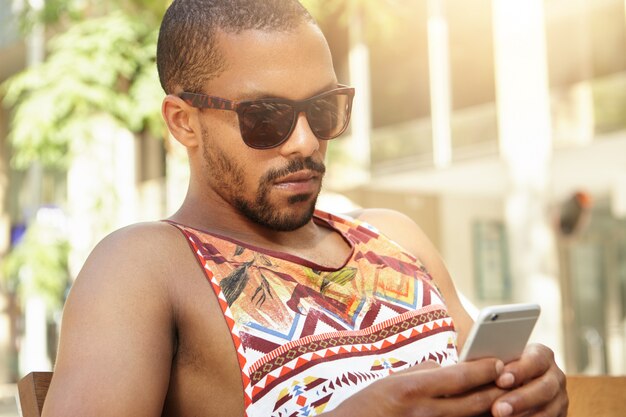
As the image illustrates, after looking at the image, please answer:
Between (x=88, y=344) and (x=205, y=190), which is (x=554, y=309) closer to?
(x=205, y=190)

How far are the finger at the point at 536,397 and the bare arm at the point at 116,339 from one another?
570mm

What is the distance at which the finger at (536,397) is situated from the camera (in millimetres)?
1677

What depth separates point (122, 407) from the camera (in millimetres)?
1681

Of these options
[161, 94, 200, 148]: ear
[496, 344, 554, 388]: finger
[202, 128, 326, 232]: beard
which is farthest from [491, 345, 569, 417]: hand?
[161, 94, 200, 148]: ear

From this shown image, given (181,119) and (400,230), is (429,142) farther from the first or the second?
(181,119)

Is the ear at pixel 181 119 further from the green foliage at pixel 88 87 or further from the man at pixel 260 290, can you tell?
the green foliage at pixel 88 87

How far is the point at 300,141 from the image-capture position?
2.06 meters

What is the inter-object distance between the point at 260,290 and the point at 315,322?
12 centimetres

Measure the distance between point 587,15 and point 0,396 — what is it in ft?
38.4

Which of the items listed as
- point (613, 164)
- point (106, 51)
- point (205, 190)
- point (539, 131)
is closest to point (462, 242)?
point (613, 164)

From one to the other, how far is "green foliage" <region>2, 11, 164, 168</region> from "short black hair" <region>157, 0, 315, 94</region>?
16.7 ft

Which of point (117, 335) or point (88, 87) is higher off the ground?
point (88, 87)

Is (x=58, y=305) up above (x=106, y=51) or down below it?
below

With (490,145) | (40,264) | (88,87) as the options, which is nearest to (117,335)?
(88,87)
